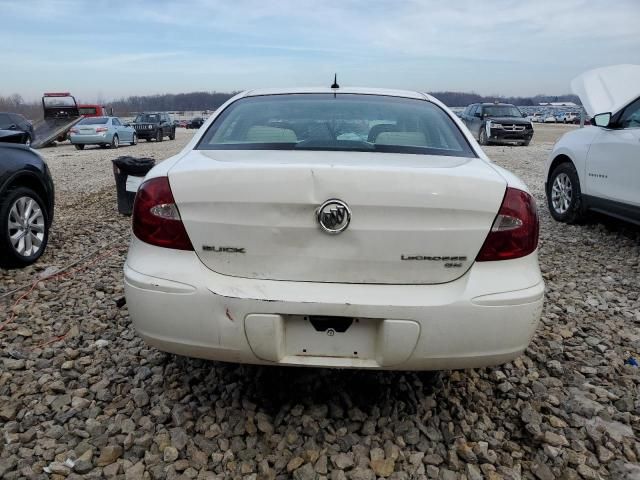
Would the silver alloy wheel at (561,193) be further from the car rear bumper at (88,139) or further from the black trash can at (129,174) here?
the car rear bumper at (88,139)

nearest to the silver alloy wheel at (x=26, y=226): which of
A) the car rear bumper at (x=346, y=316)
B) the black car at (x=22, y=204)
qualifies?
the black car at (x=22, y=204)

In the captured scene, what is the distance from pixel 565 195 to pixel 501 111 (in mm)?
17501

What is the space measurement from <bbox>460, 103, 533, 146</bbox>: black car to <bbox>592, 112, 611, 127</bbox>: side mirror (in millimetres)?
15551

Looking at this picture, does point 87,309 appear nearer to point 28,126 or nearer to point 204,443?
point 204,443

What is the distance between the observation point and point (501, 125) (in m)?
21.3

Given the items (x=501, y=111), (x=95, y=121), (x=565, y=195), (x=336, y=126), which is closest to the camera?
(x=336, y=126)

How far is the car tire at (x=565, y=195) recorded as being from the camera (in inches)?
245

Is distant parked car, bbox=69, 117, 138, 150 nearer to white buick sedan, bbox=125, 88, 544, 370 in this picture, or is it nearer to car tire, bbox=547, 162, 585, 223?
car tire, bbox=547, 162, 585, 223

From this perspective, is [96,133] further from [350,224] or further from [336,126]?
[350,224]

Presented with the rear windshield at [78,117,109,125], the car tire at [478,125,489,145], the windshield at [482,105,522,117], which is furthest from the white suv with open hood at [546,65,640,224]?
the rear windshield at [78,117,109,125]

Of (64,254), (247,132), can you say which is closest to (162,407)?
(247,132)

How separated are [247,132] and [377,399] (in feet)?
4.90

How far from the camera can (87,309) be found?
12.3 ft

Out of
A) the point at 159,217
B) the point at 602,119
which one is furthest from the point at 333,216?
the point at 602,119
